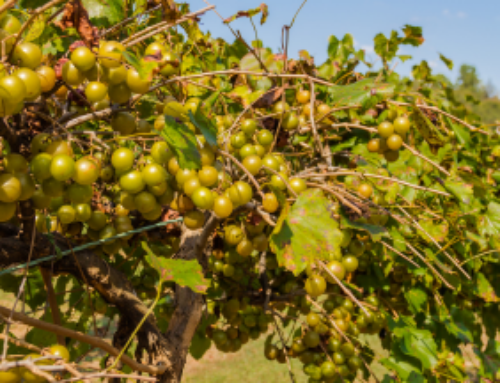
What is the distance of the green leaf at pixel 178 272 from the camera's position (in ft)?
2.85

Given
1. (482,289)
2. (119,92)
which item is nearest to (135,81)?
(119,92)

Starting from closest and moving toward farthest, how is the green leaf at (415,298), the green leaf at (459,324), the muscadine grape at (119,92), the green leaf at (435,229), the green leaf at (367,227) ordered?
1. the muscadine grape at (119,92)
2. the green leaf at (367,227)
3. the green leaf at (435,229)
4. the green leaf at (459,324)
5. the green leaf at (415,298)

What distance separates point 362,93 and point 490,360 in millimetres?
2330

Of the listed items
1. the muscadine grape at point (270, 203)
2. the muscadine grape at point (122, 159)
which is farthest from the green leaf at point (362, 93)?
the muscadine grape at point (122, 159)

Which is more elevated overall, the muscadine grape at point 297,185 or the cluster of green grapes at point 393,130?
the cluster of green grapes at point 393,130

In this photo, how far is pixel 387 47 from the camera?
2459mm

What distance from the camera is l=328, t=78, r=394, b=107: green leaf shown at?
1.41 meters

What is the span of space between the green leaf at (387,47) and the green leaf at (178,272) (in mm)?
2079

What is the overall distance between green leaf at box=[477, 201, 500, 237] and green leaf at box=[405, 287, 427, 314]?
49 centimetres

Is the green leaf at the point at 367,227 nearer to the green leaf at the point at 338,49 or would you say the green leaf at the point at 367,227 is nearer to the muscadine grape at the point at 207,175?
the muscadine grape at the point at 207,175

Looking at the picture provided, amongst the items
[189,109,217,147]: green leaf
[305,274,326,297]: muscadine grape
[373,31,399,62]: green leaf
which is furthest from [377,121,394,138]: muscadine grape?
[373,31,399,62]: green leaf

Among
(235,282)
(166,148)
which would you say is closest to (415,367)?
(235,282)

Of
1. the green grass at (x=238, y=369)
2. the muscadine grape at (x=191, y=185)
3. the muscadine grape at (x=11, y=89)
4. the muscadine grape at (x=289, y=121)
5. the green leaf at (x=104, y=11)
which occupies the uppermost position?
the green leaf at (x=104, y=11)

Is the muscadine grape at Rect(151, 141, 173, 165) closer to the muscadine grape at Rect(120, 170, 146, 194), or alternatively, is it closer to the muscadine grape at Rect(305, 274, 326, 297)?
the muscadine grape at Rect(120, 170, 146, 194)
